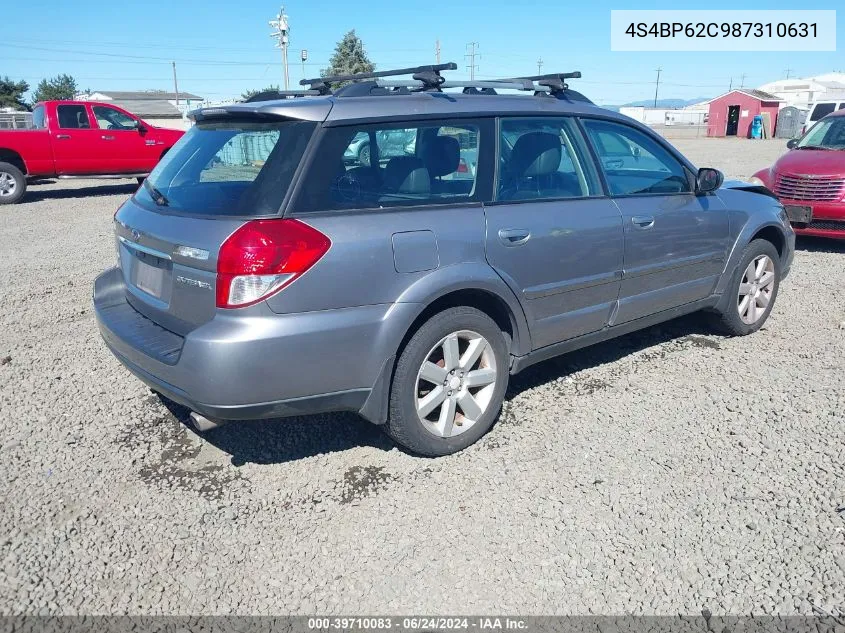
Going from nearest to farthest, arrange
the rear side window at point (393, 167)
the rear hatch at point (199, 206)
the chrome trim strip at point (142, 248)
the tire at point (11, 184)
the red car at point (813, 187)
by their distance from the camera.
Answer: the rear hatch at point (199, 206) → the rear side window at point (393, 167) → the chrome trim strip at point (142, 248) → the red car at point (813, 187) → the tire at point (11, 184)

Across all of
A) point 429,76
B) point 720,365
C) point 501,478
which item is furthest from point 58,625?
point 720,365

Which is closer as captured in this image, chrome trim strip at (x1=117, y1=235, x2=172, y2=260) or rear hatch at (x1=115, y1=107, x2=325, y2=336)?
rear hatch at (x1=115, y1=107, x2=325, y2=336)

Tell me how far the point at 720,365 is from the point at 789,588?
235 cm

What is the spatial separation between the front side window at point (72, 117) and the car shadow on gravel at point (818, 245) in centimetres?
1329

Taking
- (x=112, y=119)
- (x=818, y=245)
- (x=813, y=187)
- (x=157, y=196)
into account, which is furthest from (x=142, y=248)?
(x=112, y=119)

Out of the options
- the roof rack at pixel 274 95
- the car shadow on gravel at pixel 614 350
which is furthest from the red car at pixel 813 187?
the roof rack at pixel 274 95

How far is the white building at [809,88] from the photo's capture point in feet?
222

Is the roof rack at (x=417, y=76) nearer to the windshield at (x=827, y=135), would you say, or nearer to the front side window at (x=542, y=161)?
the front side window at (x=542, y=161)

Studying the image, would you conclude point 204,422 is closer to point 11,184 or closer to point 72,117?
point 11,184

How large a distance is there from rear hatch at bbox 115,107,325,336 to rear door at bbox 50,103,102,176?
11920mm

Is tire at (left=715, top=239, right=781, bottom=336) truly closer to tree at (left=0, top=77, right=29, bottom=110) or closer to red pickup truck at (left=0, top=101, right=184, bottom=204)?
red pickup truck at (left=0, top=101, right=184, bottom=204)

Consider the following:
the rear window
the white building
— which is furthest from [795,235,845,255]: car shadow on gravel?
the white building

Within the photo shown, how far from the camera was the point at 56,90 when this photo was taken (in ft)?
252

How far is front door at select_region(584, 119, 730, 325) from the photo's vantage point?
4164 mm
